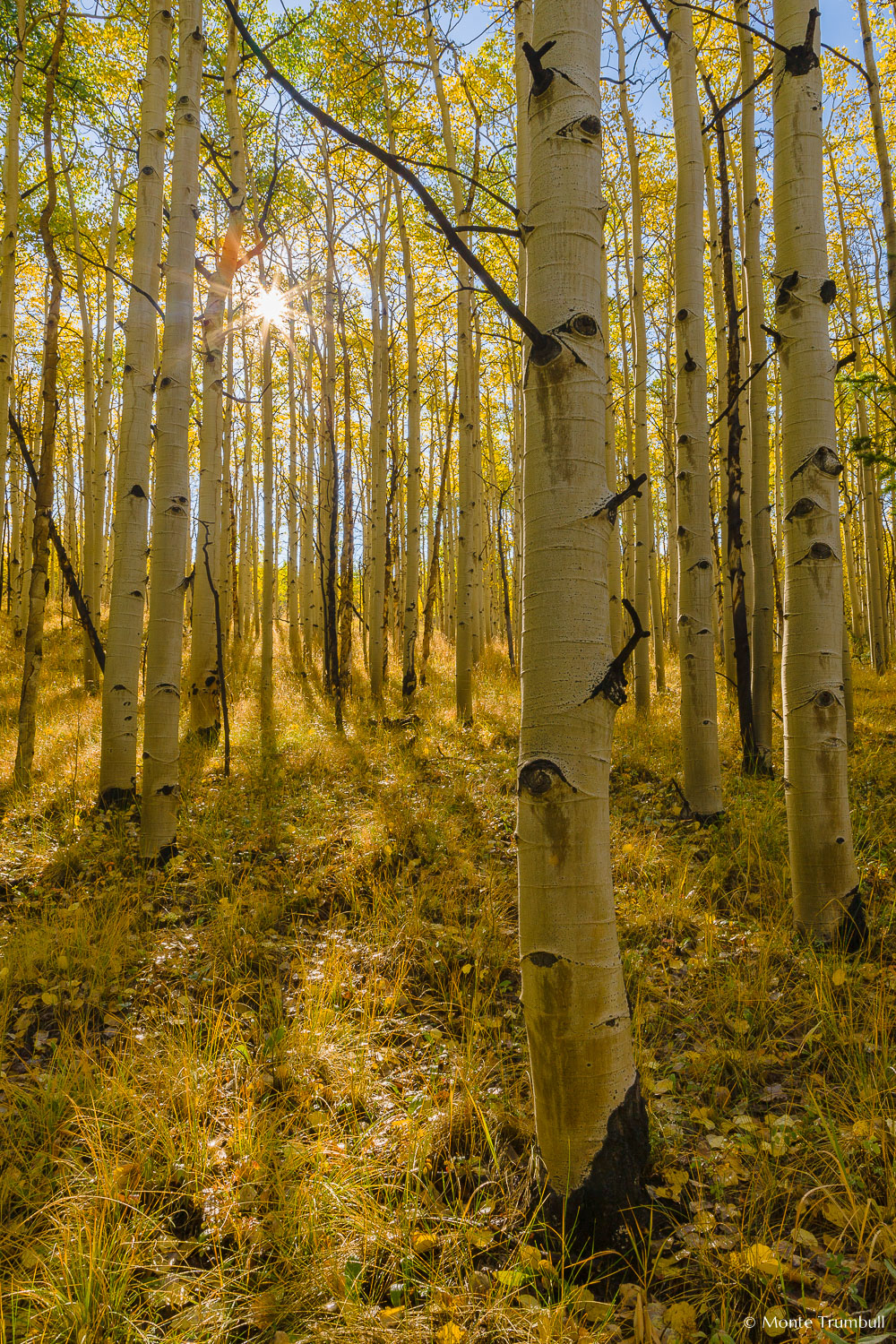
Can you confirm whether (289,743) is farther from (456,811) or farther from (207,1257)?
(207,1257)

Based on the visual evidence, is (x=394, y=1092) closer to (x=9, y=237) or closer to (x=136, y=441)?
(x=136, y=441)

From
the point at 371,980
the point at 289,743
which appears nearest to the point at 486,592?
the point at 289,743

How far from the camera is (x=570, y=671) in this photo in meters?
1.46

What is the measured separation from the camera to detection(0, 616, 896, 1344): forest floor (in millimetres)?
1479

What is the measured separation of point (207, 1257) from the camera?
1647mm

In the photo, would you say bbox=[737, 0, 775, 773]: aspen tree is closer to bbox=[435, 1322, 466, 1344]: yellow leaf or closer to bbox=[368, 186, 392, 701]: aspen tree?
bbox=[435, 1322, 466, 1344]: yellow leaf

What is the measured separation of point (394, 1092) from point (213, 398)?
6685 mm

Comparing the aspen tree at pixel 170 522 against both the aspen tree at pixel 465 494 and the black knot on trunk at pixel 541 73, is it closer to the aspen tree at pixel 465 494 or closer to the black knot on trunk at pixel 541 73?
the black knot on trunk at pixel 541 73

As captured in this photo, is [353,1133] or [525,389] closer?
[525,389]

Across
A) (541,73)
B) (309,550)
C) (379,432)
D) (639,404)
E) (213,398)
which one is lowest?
(541,73)

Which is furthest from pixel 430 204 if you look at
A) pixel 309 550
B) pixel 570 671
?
pixel 309 550

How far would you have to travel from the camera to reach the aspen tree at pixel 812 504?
2.76 metres


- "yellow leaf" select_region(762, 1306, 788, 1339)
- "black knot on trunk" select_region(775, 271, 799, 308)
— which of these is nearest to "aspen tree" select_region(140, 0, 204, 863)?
"black knot on trunk" select_region(775, 271, 799, 308)

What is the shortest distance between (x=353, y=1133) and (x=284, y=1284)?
0.49 m
